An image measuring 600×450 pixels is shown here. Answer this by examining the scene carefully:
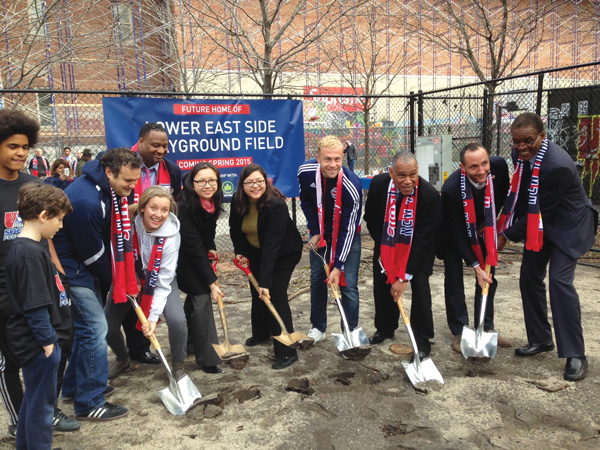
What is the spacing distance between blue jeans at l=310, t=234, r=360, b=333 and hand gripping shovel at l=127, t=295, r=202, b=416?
133cm

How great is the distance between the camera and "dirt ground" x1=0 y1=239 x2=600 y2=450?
2.91 m

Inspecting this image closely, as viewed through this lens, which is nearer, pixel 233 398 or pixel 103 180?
pixel 103 180

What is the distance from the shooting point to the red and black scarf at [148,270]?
11.2 ft

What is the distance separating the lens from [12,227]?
106 inches

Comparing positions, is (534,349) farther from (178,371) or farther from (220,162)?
(220,162)

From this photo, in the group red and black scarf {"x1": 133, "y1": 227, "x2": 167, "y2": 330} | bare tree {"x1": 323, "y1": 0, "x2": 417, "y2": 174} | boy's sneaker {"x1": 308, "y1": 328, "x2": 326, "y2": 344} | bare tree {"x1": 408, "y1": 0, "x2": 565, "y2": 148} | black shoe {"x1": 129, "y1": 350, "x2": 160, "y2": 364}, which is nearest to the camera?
red and black scarf {"x1": 133, "y1": 227, "x2": 167, "y2": 330}

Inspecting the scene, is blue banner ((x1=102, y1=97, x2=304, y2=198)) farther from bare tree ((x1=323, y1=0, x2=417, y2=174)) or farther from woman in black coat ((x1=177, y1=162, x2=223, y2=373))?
→ woman in black coat ((x1=177, y1=162, x2=223, y2=373))

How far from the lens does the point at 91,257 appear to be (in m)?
3.06

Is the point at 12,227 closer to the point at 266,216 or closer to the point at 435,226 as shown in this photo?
the point at 266,216

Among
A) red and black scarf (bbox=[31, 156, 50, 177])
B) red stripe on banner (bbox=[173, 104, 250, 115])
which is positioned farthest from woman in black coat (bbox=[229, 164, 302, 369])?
red and black scarf (bbox=[31, 156, 50, 177])

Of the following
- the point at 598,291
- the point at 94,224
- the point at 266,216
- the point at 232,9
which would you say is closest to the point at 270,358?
the point at 266,216

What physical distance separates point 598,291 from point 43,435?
5.34 meters

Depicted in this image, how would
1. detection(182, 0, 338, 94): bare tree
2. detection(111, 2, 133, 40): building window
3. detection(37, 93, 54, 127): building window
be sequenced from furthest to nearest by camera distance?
detection(37, 93, 54, 127): building window < detection(111, 2, 133, 40): building window < detection(182, 0, 338, 94): bare tree

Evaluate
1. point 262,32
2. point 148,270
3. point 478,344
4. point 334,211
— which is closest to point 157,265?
point 148,270
